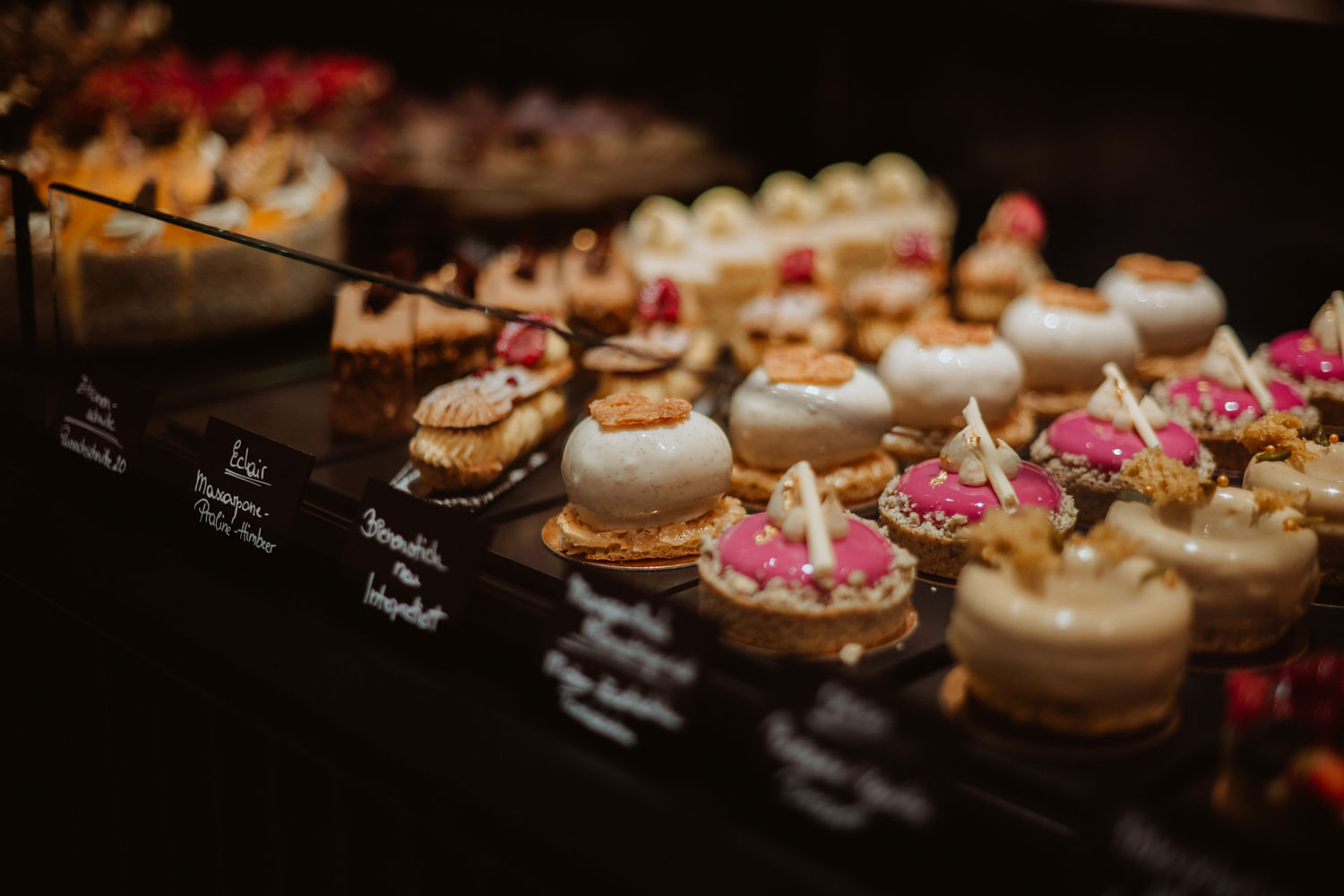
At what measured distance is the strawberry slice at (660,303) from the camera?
10.2 ft

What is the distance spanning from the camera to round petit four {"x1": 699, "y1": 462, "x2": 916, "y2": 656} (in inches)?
68.6

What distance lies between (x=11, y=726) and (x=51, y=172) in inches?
58.1

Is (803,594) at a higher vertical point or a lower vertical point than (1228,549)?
lower

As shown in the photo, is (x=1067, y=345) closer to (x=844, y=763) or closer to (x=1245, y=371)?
(x=1245, y=371)

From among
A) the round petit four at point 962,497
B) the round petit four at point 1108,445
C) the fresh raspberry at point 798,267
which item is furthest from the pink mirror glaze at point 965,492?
the fresh raspberry at point 798,267

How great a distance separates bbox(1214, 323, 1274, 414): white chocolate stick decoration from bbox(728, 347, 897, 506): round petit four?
0.68 metres

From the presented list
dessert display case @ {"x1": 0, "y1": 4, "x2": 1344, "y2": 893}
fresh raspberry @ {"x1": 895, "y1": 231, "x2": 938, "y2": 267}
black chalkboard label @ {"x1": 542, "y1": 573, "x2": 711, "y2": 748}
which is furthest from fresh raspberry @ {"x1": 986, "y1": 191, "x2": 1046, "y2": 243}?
black chalkboard label @ {"x1": 542, "y1": 573, "x2": 711, "y2": 748}

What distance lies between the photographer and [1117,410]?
2275mm

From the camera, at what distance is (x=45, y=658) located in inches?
92.6

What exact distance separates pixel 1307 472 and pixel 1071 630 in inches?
29.5

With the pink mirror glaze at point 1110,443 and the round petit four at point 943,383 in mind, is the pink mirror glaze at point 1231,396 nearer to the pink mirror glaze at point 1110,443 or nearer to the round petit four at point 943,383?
the pink mirror glaze at point 1110,443

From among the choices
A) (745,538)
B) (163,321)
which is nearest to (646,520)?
(745,538)

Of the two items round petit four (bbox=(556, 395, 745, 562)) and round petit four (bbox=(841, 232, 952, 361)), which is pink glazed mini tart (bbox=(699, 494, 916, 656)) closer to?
round petit four (bbox=(556, 395, 745, 562))

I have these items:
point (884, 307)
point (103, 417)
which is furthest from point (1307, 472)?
point (103, 417)
